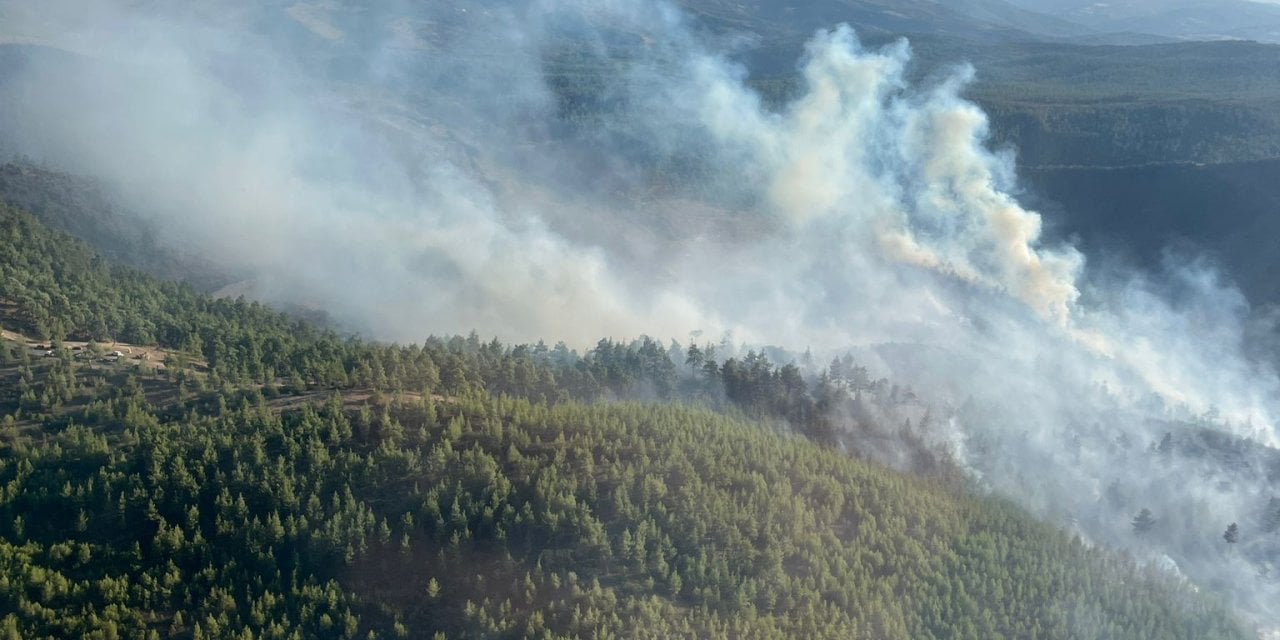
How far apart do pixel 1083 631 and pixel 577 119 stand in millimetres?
154785

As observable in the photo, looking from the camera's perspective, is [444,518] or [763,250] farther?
[763,250]

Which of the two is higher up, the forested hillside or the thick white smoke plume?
the thick white smoke plume

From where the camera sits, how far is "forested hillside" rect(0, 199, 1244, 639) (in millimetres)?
46750

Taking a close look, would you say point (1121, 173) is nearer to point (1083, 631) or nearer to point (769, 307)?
point (769, 307)

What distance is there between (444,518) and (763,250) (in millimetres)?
99986

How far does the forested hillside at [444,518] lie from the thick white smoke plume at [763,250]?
17.5 meters

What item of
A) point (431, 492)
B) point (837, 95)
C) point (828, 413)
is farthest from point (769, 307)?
point (431, 492)

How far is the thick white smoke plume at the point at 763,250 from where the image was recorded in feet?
275

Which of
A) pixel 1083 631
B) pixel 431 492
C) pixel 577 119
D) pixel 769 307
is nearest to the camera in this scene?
pixel 431 492

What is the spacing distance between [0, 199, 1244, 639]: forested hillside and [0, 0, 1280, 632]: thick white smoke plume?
1749 cm

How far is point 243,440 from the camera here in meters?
54.1

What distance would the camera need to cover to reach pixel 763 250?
477ft

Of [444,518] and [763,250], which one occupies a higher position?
[763,250]

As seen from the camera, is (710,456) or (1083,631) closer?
(1083,631)
